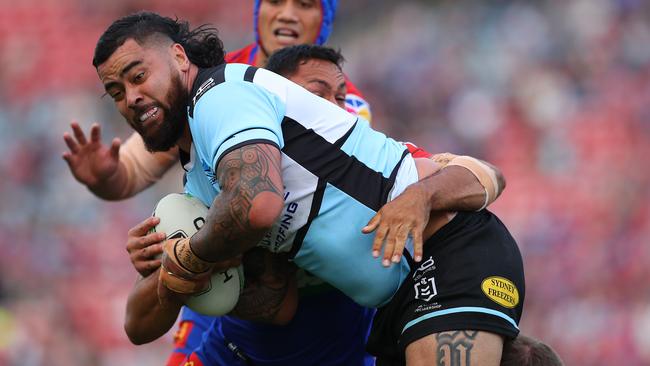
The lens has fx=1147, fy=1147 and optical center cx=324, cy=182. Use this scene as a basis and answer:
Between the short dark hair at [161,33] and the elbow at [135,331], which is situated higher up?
the short dark hair at [161,33]

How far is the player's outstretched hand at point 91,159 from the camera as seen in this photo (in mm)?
5984

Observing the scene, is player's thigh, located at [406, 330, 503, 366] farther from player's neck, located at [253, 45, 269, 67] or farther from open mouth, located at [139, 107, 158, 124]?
player's neck, located at [253, 45, 269, 67]

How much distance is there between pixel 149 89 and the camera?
4.24 m

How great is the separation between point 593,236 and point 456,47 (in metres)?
3.91

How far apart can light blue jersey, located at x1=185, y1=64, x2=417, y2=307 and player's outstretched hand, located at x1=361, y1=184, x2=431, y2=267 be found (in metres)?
0.13

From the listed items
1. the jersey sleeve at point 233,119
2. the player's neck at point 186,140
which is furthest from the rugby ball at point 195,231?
the jersey sleeve at point 233,119

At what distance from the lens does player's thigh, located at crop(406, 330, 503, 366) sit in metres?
4.13

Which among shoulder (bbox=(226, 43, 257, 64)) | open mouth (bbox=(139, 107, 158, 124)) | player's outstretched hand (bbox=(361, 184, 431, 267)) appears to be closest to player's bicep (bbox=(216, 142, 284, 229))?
player's outstretched hand (bbox=(361, 184, 431, 267))

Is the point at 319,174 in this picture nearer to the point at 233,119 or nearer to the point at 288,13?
the point at 233,119

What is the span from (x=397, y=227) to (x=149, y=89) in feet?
3.44

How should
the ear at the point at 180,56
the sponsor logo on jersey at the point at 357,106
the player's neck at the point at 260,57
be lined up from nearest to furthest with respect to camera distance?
1. the ear at the point at 180,56
2. the sponsor logo on jersey at the point at 357,106
3. the player's neck at the point at 260,57

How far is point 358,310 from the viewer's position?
5086 millimetres

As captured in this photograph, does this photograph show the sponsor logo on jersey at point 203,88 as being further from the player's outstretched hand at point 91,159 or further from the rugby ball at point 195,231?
the player's outstretched hand at point 91,159

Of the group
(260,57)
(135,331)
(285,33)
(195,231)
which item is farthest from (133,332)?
(285,33)
